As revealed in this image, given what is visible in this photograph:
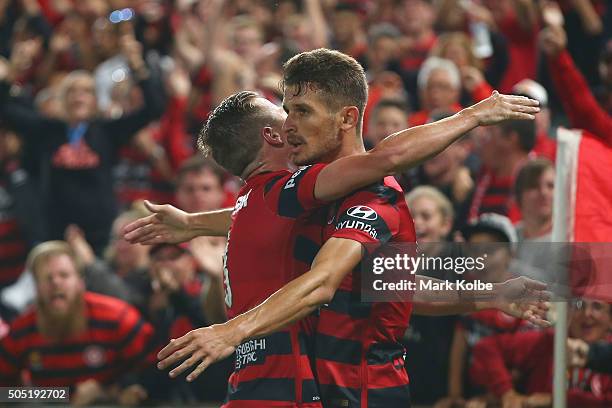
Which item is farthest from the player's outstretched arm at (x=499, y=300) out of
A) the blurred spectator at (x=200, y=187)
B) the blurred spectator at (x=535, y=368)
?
the blurred spectator at (x=200, y=187)

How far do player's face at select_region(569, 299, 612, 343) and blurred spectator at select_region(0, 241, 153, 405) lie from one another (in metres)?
2.83

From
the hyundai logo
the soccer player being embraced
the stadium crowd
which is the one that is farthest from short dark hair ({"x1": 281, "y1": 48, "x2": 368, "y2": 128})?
the stadium crowd

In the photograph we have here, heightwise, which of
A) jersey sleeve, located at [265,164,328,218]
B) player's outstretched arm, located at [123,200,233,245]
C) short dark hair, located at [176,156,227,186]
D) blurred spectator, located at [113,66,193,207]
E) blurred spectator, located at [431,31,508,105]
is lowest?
jersey sleeve, located at [265,164,328,218]

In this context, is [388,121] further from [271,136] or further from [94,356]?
[271,136]

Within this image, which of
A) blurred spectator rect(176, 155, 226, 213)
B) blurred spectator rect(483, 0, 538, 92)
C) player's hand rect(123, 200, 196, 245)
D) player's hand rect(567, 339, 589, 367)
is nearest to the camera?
player's hand rect(123, 200, 196, 245)

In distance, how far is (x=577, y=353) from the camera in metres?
6.31

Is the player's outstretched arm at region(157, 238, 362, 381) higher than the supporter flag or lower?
lower

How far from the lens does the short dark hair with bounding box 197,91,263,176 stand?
15.3 feet

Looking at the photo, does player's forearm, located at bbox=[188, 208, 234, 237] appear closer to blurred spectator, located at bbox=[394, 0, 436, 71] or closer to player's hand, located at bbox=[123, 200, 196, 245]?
player's hand, located at bbox=[123, 200, 196, 245]

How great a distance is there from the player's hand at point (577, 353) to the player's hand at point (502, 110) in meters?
2.32

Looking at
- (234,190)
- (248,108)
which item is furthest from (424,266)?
(234,190)

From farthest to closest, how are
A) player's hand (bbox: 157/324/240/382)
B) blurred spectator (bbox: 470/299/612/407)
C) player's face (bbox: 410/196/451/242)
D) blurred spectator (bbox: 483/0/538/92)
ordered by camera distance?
blurred spectator (bbox: 483/0/538/92) < player's face (bbox: 410/196/451/242) < blurred spectator (bbox: 470/299/612/407) < player's hand (bbox: 157/324/240/382)

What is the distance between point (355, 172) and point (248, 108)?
2.10 ft

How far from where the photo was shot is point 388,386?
444 cm
